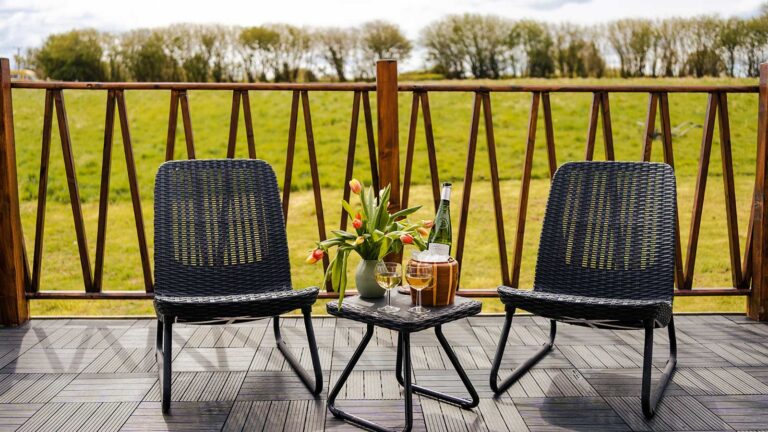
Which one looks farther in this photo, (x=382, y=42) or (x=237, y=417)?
(x=382, y=42)

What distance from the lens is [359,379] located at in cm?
270

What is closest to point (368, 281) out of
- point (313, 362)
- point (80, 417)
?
point (313, 362)

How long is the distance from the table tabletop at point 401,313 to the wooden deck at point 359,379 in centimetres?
37

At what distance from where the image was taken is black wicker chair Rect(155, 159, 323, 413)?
2824 millimetres

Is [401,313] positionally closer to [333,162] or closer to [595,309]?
[595,309]

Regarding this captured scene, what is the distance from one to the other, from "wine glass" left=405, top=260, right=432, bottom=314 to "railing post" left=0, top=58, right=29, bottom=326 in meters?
2.04

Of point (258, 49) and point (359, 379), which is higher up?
point (258, 49)

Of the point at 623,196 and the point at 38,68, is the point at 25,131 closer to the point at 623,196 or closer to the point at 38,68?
the point at 38,68

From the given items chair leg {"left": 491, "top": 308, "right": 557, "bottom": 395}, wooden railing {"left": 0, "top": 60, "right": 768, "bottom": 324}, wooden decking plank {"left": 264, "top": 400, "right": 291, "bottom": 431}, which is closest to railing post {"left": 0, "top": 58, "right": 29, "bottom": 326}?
wooden railing {"left": 0, "top": 60, "right": 768, "bottom": 324}

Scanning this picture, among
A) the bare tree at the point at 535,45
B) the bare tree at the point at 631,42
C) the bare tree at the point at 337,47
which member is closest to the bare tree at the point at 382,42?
the bare tree at the point at 337,47

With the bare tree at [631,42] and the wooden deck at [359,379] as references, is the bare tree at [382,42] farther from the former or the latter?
the wooden deck at [359,379]

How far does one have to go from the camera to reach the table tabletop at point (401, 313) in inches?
84.4

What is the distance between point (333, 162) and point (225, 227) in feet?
23.9

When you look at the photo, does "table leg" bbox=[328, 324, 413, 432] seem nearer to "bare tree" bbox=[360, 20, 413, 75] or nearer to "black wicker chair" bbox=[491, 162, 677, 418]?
"black wicker chair" bbox=[491, 162, 677, 418]
